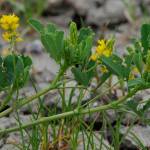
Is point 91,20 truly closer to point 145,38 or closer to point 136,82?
point 145,38

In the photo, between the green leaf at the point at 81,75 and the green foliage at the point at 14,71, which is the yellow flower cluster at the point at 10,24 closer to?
the green foliage at the point at 14,71

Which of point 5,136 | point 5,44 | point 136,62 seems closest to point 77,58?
point 136,62

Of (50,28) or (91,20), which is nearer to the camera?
(50,28)

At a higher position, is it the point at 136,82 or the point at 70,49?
the point at 70,49

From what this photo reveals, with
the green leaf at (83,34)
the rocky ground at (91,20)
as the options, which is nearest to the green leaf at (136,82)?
the green leaf at (83,34)


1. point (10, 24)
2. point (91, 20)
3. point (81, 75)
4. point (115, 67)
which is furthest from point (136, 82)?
point (91, 20)

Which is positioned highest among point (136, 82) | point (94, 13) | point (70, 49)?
point (94, 13)

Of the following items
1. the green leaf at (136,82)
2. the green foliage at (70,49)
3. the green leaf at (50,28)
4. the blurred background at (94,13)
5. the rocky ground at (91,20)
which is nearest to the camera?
the green leaf at (136,82)

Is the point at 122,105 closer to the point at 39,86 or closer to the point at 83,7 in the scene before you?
the point at 39,86
